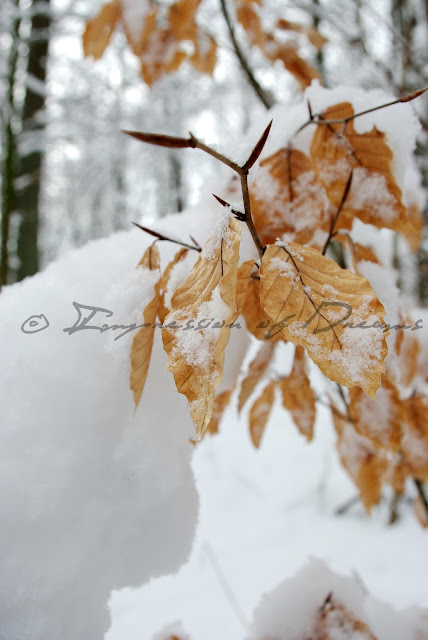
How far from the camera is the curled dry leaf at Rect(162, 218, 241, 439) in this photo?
9.7 inches

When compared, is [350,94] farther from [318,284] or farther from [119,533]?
[119,533]

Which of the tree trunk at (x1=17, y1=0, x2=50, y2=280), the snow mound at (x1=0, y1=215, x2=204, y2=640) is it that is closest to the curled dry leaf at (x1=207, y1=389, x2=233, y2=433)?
the snow mound at (x1=0, y1=215, x2=204, y2=640)

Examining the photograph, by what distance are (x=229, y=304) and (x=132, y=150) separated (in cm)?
527

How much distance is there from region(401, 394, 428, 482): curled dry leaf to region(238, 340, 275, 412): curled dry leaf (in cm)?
28

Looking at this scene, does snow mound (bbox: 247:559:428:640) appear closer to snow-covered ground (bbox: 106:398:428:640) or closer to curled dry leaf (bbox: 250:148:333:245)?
snow-covered ground (bbox: 106:398:428:640)

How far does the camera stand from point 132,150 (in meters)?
5.02

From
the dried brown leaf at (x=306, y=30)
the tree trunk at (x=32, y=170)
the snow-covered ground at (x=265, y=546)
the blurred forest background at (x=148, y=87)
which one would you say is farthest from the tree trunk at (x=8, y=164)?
the dried brown leaf at (x=306, y=30)

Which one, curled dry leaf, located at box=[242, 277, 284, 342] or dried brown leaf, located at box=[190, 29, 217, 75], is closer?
curled dry leaf, located at box=[242, 277, 284, 342]

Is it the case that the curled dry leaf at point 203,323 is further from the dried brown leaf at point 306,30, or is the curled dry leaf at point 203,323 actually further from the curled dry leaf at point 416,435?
the dried brown leaf at point 306,30

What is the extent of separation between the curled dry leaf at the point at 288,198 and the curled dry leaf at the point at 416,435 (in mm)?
353

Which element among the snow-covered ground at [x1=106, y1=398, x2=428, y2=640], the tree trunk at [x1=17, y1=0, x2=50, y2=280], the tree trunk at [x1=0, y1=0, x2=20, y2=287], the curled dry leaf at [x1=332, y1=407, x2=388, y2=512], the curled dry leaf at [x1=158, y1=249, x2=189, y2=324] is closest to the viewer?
the curled dry leaf at [x1=158, y1=249, x2=189, y2=324]

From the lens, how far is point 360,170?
42 cm

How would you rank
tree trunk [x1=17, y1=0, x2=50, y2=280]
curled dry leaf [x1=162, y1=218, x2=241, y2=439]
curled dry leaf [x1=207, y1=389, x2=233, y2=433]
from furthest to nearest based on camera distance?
tree trunk [x1=17, y1=0, x2=50, y2=280] → curled dry leaf [x1=207, y1=389, x2=233, y2=433] → curled dry leaf [x1=162, y1=218, x2=241, y2=439]

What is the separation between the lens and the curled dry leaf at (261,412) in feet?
1.91
